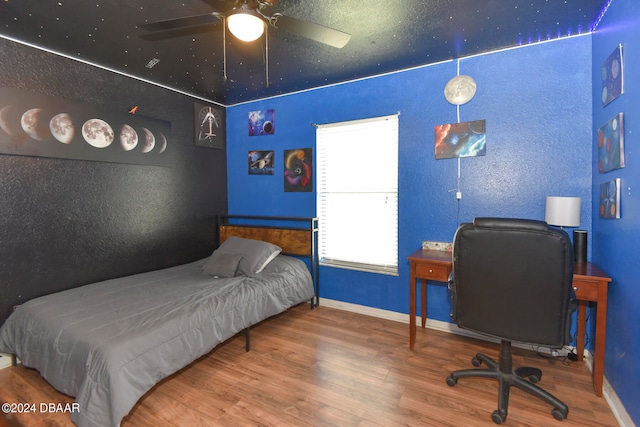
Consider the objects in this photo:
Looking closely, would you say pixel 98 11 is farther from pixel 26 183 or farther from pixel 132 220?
pixel 132 220

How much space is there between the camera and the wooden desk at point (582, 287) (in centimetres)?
193

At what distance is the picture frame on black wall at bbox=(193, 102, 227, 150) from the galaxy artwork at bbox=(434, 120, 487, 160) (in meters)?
2.84

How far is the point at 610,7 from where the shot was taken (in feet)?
6.50

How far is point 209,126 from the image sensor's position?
160 inches

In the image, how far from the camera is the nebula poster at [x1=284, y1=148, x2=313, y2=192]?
3688 millimetres

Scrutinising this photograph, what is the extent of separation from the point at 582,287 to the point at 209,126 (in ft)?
13.7

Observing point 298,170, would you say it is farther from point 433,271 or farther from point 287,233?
point 433,271

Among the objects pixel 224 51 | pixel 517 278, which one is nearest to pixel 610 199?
pixel 517 278

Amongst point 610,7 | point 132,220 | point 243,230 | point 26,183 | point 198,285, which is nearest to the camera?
point 610,7

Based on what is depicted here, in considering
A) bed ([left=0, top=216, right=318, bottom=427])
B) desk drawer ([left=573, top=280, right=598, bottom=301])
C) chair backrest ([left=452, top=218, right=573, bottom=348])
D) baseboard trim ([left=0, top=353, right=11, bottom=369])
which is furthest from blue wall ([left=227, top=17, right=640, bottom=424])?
baseboard trim ([left=0, top=353, right=11, bottom=369])

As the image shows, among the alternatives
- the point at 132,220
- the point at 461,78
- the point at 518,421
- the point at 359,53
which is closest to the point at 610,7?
the point at 461,78

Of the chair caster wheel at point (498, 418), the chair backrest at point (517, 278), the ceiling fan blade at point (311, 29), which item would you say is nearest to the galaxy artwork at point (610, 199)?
the chair backrest at point (517, 278)

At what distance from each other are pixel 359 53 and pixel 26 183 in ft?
10.0

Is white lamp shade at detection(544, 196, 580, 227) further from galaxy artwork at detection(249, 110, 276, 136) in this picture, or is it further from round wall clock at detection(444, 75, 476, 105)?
galaxy artwork at detection(249, 110, 276, 136)
